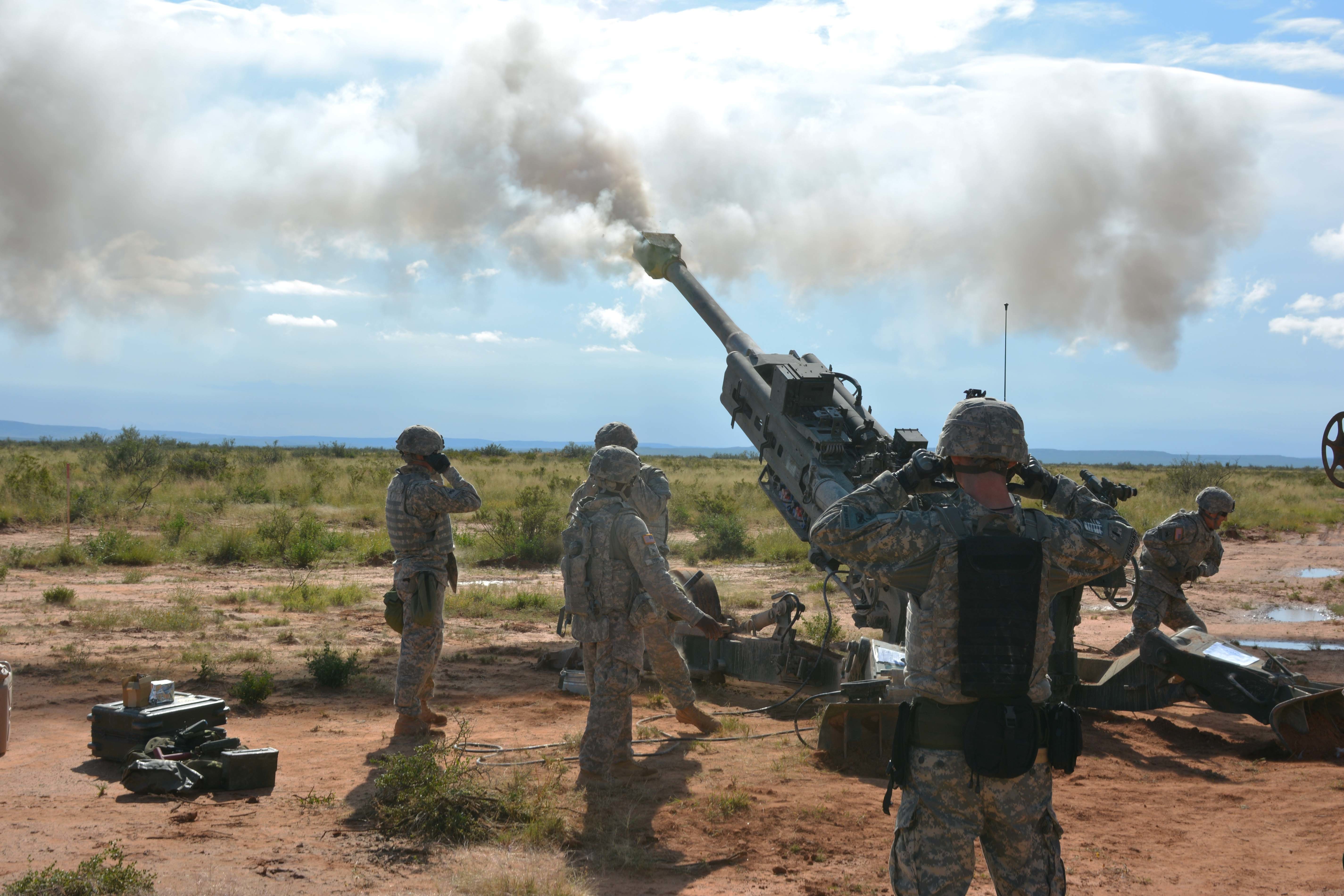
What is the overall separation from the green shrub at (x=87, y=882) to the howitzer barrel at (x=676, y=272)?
7831 millimetres

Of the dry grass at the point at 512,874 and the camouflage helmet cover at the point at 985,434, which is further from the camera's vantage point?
the dry grass at the point at 512,874

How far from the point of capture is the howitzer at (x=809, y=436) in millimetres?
8094

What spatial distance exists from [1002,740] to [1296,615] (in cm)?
1236

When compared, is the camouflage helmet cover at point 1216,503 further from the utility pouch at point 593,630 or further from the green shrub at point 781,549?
the green shrub at point 781,549

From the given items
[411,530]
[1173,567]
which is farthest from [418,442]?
[1173,567]

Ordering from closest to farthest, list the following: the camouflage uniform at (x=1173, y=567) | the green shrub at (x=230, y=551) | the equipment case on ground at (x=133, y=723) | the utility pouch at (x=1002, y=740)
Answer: the utility pouch at (x=1002, y=740)
the equipment case on ground at (x=133, y=723)
the camouflage uniform at (x=1173, y=567)
the green shrub at (x=230, y=551)

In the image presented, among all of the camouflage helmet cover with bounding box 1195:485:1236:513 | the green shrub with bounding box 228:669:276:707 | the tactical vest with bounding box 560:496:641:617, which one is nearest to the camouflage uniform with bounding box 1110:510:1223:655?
the camouflage helmet cover with bounding box 1195:485:1236:513

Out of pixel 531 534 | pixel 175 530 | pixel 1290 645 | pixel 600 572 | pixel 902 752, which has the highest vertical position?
pixel 600 572

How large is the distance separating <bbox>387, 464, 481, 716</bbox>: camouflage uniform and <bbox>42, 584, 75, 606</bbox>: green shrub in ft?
22.3

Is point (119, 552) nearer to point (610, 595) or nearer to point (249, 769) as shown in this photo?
point (249, 769)

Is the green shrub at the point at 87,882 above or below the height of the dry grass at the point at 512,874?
above

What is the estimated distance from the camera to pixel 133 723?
6023 mm

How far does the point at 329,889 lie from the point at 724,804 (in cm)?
214

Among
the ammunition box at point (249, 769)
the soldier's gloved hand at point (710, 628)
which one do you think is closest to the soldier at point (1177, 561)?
the soldier's gloved hand at point (710, 628)
